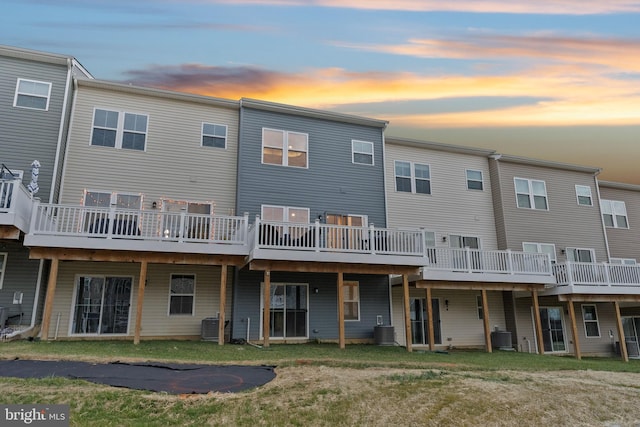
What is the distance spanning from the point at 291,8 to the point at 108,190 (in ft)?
32.4

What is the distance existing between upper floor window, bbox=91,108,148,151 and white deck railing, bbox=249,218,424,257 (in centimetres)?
542

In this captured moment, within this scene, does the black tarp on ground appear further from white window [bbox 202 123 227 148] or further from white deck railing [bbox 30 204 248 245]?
white window [bbox 202 123 227 148]

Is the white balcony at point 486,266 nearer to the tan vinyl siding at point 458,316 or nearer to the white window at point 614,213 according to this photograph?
the tan vinyl siding at point 458,316

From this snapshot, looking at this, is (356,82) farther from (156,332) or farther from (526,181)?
(156,332)

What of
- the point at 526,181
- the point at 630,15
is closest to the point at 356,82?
the point at 526,181

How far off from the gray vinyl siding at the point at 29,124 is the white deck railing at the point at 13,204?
1.59 meters

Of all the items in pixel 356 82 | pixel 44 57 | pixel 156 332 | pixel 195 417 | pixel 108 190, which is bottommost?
pixel 195 417

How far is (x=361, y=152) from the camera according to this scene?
17.0 m

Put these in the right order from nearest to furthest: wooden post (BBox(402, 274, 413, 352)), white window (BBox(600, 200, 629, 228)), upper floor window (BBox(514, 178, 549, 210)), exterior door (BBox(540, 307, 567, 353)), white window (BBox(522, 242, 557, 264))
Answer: wooden post (BBox(402, 274, 413, 352))
exterior door (BBox(540, 307, 567, 353))
white window (BBox(522, 242, 557, 264))
upper floor window (BBox(514, 178, 549, 210))
white window (BBox(600, 200, 629, 228))

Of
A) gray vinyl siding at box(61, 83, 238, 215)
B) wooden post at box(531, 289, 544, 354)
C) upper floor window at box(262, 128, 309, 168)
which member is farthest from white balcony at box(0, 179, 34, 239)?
wooden post at box(531, 289, 544, 354)

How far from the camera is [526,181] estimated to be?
19766mm

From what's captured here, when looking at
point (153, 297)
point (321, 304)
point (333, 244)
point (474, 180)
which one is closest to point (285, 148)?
point (333, 244)

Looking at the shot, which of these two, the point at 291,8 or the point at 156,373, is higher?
the point at 291,8

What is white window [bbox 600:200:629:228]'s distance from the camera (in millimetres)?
21500
